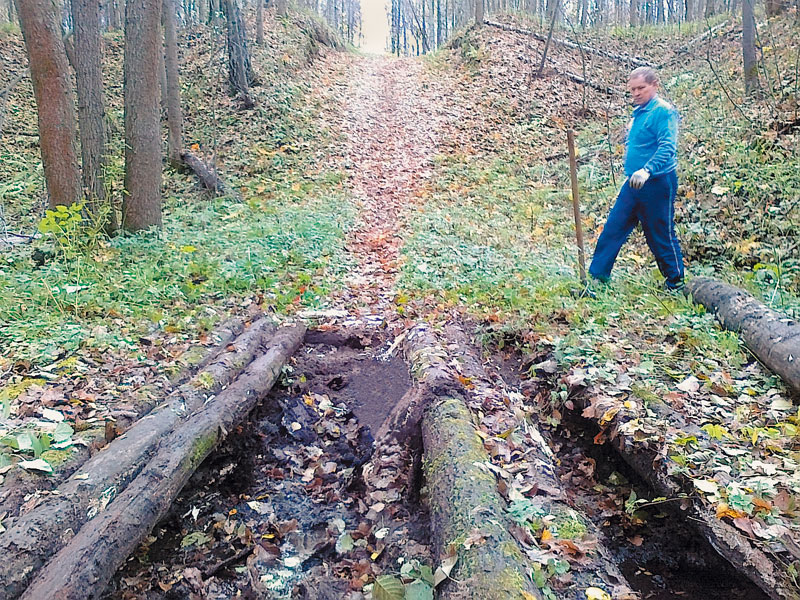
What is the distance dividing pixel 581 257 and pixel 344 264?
345 centimetres

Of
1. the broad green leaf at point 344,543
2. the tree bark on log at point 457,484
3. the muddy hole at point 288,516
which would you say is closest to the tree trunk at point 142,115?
the muddy hole at point 288,516

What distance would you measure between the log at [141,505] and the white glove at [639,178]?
4297 mm

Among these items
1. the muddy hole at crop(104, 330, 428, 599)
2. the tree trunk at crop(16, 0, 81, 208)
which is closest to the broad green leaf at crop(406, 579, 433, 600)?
the muddy hole at crop(104, 330, 428, 599)

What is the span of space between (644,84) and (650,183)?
3.43ft

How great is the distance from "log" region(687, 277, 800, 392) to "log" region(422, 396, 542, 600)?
245 centimetres

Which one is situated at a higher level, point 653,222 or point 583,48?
point 583,48

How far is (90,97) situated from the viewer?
27.9 ft

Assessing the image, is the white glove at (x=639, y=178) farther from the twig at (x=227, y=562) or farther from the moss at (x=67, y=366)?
the moss at (x=67, y=366)

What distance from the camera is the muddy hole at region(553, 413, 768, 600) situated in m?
2.86

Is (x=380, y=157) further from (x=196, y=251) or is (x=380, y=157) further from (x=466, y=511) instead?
(x=466, y=511)

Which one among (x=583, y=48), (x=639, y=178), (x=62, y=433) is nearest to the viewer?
(x=62, y=433)

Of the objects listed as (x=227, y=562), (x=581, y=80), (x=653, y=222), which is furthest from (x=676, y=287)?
(x=581, y=80)

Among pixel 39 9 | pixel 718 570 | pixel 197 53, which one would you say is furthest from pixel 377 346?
pixel 197 53

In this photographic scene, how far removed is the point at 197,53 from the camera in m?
20.1
